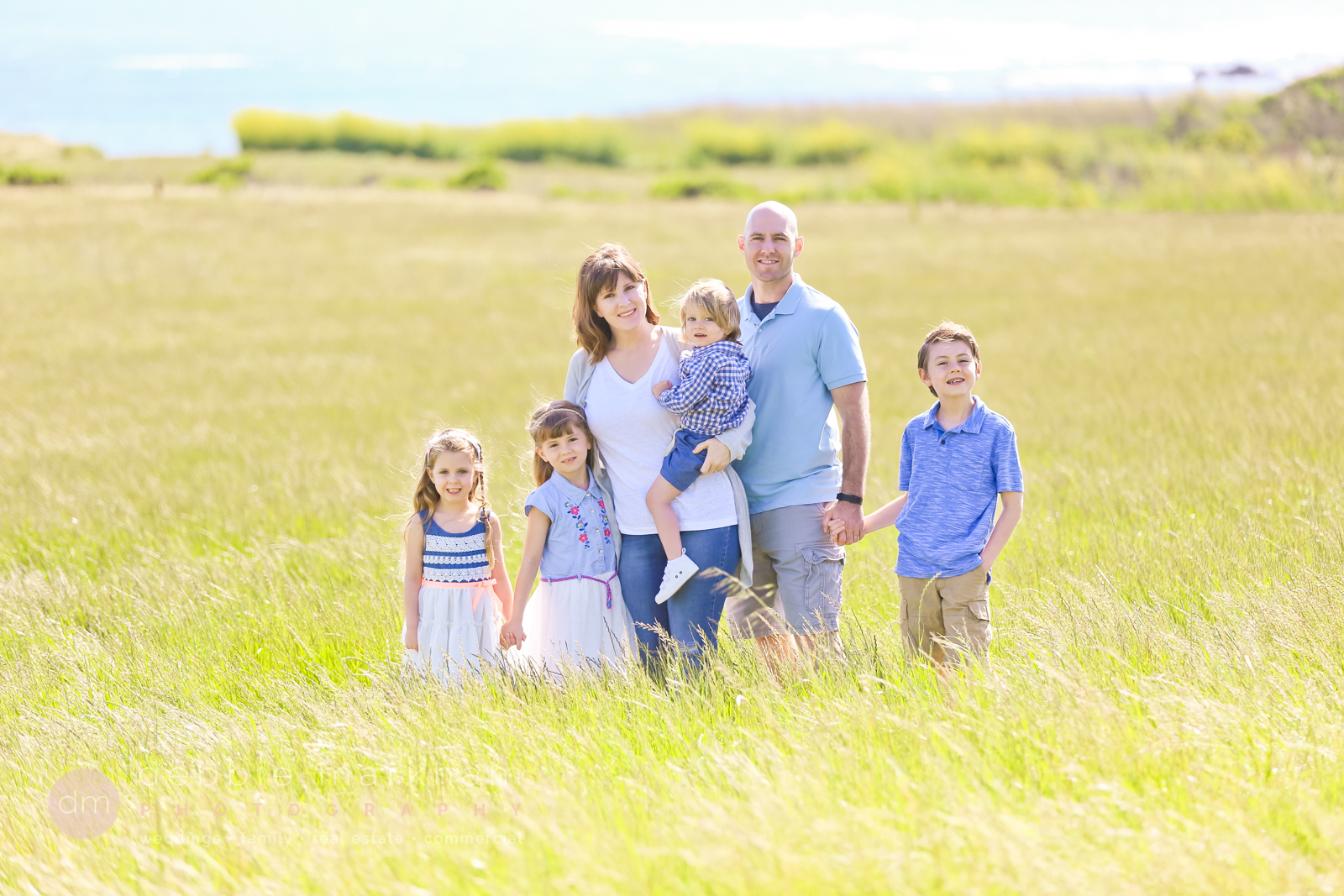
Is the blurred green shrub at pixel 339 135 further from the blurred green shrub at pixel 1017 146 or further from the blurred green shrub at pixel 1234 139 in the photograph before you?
the blurred green shrub at pixel 1234 139

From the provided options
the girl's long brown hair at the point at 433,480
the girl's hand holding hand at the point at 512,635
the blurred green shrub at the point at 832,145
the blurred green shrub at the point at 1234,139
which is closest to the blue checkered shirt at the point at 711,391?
the girl's long brown hair at the point at 433,480

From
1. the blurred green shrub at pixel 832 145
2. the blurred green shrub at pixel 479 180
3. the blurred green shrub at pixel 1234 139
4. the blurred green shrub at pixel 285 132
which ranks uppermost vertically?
the blurred green shrub at pixel 285 132

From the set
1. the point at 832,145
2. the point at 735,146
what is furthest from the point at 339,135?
the point at 832,145

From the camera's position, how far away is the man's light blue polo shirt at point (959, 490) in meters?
3.96

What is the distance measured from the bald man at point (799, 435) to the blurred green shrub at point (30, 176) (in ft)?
157

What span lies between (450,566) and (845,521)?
161cm

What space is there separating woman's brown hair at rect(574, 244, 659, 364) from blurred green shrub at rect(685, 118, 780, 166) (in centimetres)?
7541

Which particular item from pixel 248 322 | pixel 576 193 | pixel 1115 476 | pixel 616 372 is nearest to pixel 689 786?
pixel 616 372

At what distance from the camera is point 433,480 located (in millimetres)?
4500

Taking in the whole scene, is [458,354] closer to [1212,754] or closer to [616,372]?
[616,372]

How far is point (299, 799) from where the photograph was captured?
3.49m

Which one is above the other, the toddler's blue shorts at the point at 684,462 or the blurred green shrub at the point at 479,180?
the blurred green shrub at the point at 479,180

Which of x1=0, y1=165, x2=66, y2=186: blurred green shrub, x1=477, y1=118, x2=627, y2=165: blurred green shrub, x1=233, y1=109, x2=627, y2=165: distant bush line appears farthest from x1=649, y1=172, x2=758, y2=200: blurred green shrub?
x1=233, y1=109, x2=627, y2=165: distant bush line

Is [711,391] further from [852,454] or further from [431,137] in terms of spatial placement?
[431,137]
